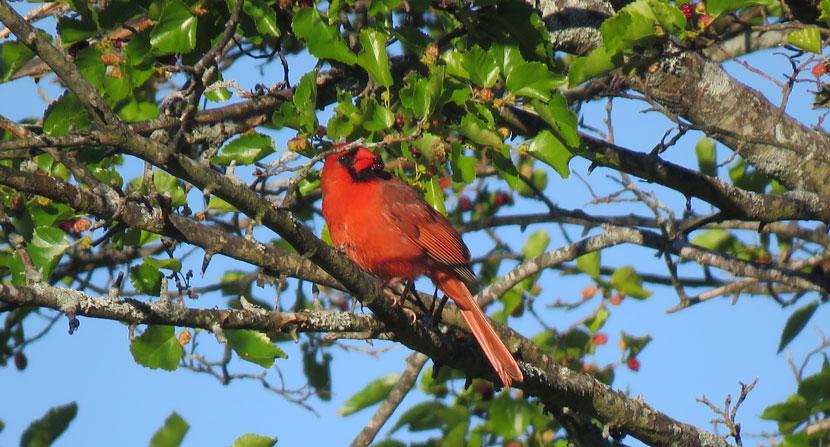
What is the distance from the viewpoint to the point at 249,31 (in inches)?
181

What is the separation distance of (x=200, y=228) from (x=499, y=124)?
210cm

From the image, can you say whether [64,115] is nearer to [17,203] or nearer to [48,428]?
[17,203]

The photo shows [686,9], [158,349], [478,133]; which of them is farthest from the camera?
[686,9]

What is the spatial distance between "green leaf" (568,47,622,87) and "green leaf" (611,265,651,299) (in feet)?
7.24

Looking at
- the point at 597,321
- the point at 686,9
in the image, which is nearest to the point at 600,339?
the point at 597,321

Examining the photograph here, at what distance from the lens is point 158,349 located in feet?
12.2

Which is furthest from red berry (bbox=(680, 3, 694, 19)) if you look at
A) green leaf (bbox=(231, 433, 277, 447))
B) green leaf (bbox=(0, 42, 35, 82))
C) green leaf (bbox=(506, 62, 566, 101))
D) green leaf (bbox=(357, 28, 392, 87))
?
green leaf (bbox=(0, 42, 35, 82))

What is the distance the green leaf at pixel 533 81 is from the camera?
4168 mm

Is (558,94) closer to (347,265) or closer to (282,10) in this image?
(282,10)

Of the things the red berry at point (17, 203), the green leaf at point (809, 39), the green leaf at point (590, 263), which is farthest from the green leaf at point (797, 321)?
the red berry at point (17, 203)

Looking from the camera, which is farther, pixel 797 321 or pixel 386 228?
pixel 797 321

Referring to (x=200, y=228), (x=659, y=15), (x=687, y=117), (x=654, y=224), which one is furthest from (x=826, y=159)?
(x=200, y=228)

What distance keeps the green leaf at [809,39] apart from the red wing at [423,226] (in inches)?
66.7

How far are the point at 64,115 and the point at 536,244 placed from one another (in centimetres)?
285
